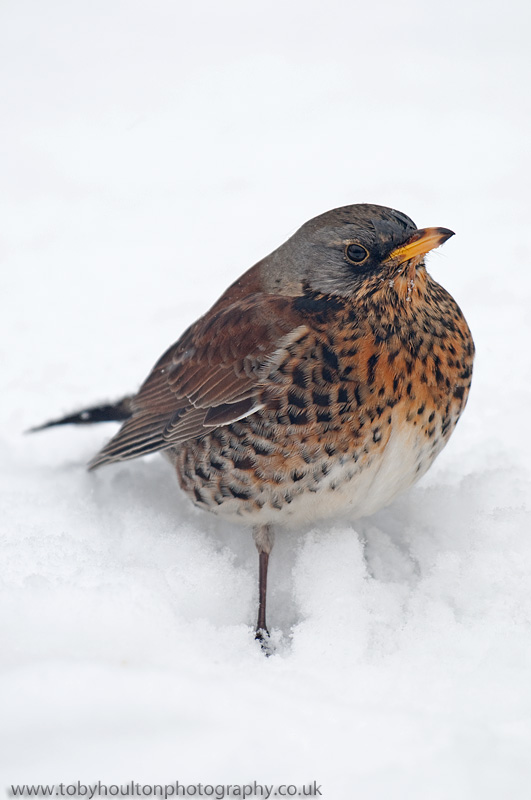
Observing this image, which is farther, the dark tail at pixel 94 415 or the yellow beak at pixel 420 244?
the dark tail at pixel 94 415

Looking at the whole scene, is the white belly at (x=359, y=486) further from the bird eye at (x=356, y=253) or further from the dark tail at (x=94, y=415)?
the dark tail at (x=94, y=415)

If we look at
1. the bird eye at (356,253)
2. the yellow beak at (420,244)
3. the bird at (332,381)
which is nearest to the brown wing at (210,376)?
the bird at (332,381)

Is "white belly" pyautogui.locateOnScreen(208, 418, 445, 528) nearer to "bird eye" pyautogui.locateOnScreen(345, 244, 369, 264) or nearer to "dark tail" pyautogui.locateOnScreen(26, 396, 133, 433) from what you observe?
"bird eye" pyautogui.locateOnScreen(345, 244, 369, 264)

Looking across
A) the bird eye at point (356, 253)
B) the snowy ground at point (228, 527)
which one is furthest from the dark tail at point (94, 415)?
the bird eye at point (356, 253)

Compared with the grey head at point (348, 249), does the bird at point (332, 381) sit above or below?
below

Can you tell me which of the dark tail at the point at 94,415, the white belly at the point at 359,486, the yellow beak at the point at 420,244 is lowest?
the white belly at the point at 359,486

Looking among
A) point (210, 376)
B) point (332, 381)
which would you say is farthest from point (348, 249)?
point (210, 376)

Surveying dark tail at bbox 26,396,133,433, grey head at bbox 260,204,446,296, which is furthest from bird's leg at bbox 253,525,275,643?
dark tail at bbox 26,396,133,433
